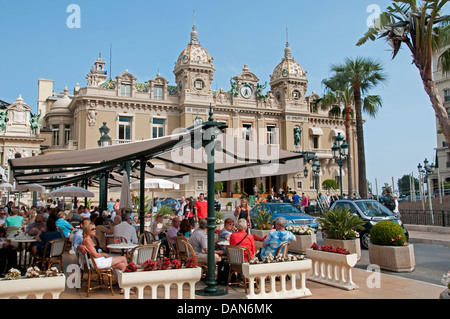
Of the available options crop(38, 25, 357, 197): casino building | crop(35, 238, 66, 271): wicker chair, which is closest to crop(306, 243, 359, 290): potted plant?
crop(35, 238, 66, 271): wicker chair

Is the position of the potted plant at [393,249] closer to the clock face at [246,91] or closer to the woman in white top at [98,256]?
the woman in white top at [98,256]

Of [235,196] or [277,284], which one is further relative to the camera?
[235,196]

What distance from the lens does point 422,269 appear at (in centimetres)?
Result: 870

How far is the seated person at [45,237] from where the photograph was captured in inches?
319

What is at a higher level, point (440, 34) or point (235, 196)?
point (440, 34)

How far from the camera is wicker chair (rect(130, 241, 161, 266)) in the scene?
6465mm

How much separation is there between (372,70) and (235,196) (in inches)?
811

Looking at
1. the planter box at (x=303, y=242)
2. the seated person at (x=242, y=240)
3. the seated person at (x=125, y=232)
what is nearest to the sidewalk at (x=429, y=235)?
the planter box at (x=303, y=242)

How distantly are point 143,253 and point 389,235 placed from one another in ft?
17.6

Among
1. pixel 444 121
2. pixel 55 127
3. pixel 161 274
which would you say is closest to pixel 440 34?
pixel 444 121

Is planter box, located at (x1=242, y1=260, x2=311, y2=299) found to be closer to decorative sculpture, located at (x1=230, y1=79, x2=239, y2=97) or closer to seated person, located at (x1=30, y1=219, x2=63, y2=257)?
seated person, located at (x1=30, y1=219, x2=63, y2=257)

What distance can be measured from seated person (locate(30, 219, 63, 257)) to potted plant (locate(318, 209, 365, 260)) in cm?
634

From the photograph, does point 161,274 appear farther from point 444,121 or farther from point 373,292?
point 444,121
